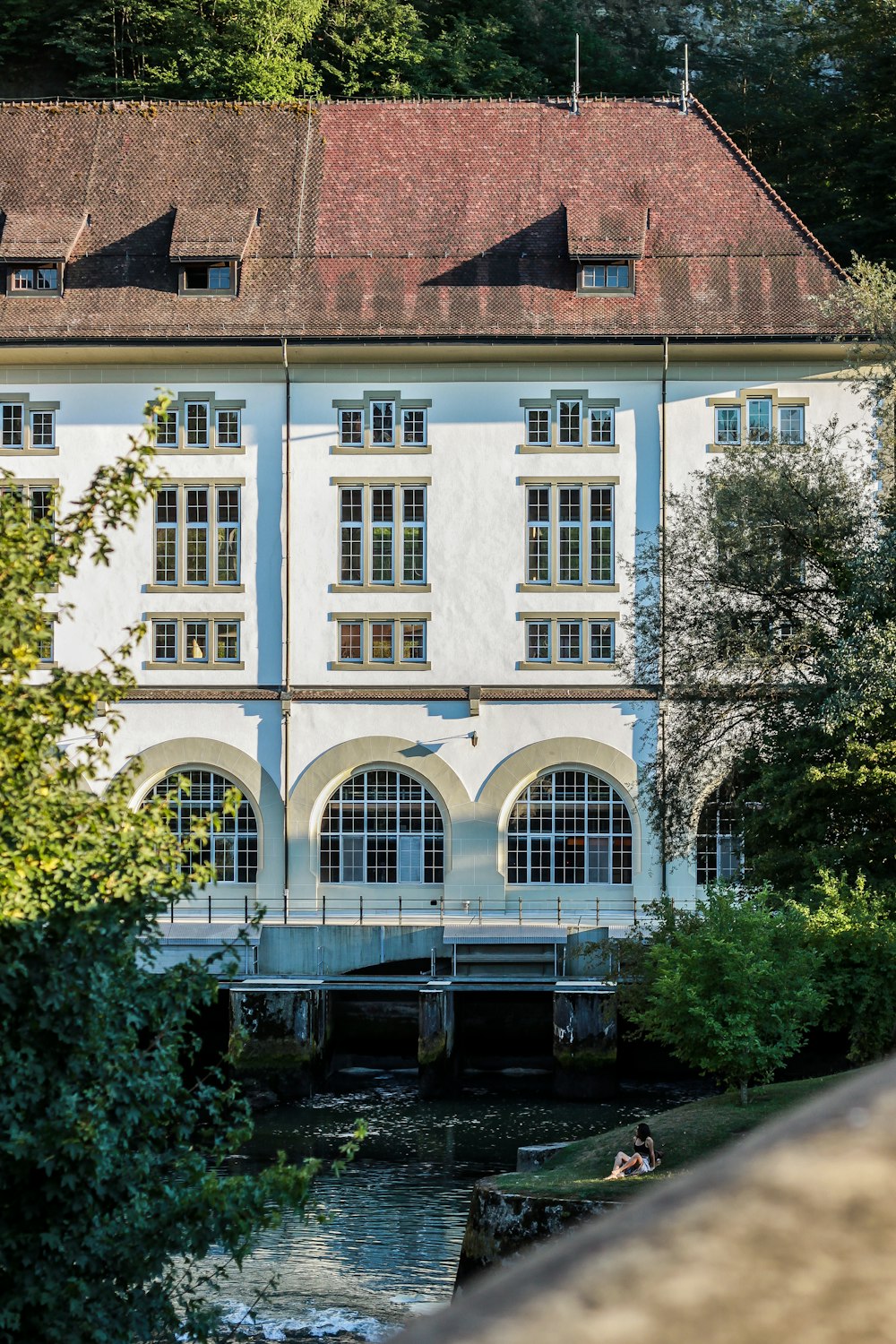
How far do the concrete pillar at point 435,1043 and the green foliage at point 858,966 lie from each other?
30.9 ft

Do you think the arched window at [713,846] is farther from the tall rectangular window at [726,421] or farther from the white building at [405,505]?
the tall rectangular window at [726,421]

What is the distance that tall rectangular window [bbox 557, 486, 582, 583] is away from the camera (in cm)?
3828

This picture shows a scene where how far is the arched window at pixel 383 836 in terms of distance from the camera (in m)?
37.9

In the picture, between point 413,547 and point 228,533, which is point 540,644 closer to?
point 413,547

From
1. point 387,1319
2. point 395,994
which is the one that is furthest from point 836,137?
point 387,1319

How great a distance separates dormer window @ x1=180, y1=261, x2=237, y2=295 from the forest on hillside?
14.3 meters

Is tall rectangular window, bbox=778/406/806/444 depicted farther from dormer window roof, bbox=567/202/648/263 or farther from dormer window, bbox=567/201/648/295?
dormer window roof, bbox=567/202/648/263

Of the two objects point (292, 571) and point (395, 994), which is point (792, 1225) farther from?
point (292, 571)

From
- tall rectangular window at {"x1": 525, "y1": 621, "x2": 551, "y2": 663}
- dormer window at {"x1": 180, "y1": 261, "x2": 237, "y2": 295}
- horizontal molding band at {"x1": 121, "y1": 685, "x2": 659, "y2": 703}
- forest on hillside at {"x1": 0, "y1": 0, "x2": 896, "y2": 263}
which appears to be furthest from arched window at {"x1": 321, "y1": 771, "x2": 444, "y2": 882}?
forest on hillside at {"x1": 0, "y1": 0, "x2": 896, "y2": 263}

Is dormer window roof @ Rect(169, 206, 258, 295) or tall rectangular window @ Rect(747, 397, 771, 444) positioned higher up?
dormer window roof @ Rect(169, 206, 258, 295)

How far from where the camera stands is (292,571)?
3834 cm

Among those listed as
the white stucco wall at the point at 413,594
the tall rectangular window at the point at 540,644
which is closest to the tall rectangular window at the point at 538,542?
the white stucco wall at the point at 413,594

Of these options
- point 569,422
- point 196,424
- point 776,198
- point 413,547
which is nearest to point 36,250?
point 196,424

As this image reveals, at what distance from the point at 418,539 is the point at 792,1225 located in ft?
123
